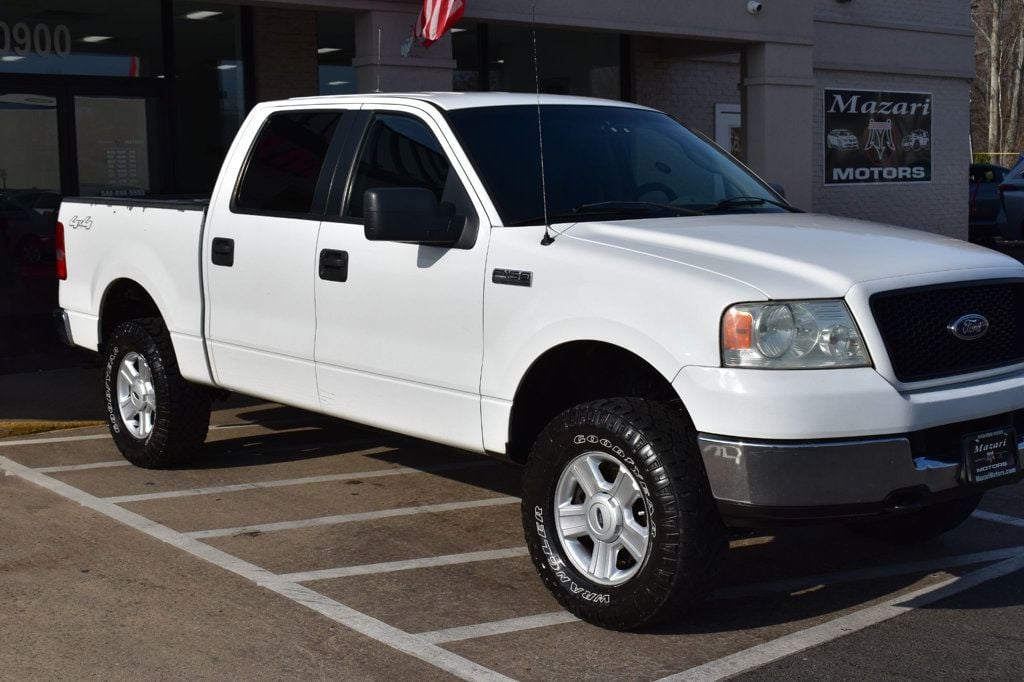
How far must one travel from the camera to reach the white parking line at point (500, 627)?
483 cm

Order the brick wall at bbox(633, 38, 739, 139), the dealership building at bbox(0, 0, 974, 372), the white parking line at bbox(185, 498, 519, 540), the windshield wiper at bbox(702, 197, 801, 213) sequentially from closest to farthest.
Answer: the windshield wiper at bbox(702, 197, 801, 213), the white parking line at bbox(185, 498, 519, 540), the dealership building at bbox(0, 0, 974, 372), the brick wall at bbox(633, 38, 739, 139)

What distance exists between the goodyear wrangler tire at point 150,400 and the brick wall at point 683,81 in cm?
1029

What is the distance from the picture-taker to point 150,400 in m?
7.48

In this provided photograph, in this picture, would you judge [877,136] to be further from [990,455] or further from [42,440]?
[990,455]

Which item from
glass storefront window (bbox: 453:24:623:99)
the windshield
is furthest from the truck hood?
glass storefront window (bbox: 453:24:623:99)

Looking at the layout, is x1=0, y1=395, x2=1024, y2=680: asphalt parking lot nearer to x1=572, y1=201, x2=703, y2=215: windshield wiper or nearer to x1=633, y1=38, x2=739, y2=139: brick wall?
x1=572, y1=201, x2=703, y2=215: windshield wiper

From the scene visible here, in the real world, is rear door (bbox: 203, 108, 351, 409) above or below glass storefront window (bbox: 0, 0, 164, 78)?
below

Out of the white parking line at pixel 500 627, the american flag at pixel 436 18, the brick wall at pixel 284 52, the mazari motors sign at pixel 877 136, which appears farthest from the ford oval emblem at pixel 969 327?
the mazari motors sign at pixel 877 136

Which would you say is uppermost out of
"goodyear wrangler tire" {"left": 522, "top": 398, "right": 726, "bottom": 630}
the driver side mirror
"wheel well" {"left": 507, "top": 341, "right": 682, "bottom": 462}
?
the driver side mirror

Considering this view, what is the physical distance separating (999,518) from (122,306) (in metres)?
5.02

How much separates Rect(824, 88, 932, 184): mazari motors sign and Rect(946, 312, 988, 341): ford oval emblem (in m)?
14.0

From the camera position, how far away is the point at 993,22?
158 ft

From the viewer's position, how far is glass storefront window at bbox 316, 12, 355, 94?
45.5ft

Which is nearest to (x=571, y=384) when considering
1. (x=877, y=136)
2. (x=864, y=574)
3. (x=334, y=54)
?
(x=864, y=574)
